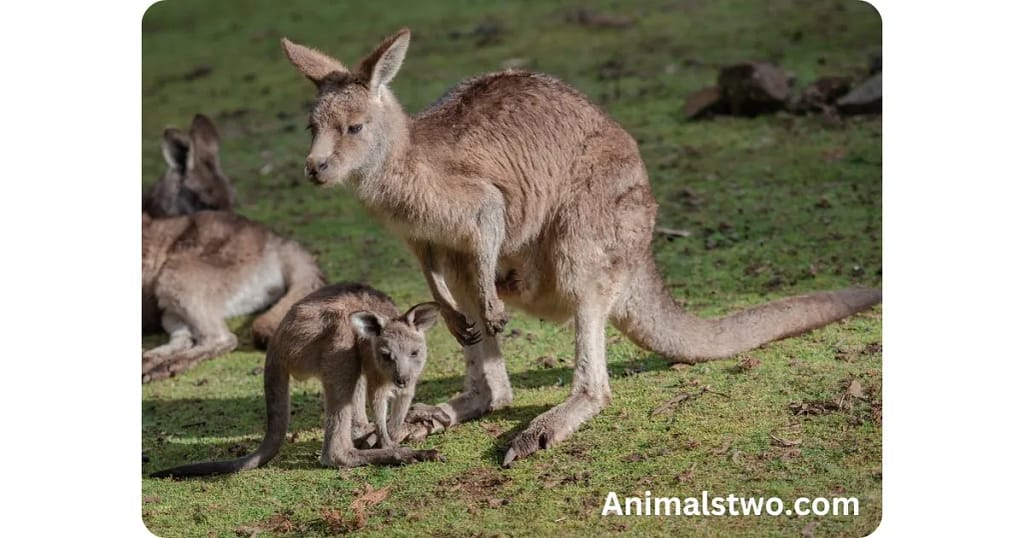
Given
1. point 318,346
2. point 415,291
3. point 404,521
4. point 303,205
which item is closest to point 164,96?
point 303,205

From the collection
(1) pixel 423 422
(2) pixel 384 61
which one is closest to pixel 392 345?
(1) pixel 423 422

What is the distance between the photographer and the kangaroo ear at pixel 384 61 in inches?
197

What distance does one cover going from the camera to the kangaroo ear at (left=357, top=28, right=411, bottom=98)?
4996mm

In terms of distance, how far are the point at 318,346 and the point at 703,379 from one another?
1.71 m

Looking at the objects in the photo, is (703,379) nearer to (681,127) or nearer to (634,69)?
(681,127)

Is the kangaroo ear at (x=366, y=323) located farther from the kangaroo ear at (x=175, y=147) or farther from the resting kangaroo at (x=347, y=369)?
the kangaroo ear at (x=175, y=147)

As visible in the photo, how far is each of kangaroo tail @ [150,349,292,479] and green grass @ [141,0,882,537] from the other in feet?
0.28

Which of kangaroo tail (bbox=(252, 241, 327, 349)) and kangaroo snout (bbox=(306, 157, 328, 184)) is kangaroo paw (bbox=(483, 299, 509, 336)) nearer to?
kangaroo snout (bbox=(306, 157, 328, 184))

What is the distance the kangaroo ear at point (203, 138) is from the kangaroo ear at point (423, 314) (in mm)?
3877

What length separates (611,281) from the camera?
A: 18.4ft

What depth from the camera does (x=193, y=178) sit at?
28.6 ft

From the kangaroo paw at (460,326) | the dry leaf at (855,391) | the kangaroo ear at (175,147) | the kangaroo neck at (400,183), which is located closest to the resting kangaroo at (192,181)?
the kangaroo ear at (175,147)

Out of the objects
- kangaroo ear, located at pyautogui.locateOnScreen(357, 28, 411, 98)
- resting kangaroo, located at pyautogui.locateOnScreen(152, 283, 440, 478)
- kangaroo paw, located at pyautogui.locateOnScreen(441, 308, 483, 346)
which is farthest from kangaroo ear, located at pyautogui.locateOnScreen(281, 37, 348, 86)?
kangaroo paw, located at pyautogui.locateOnScreen(441, 308, 483, 346)

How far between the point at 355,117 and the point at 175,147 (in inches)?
158
